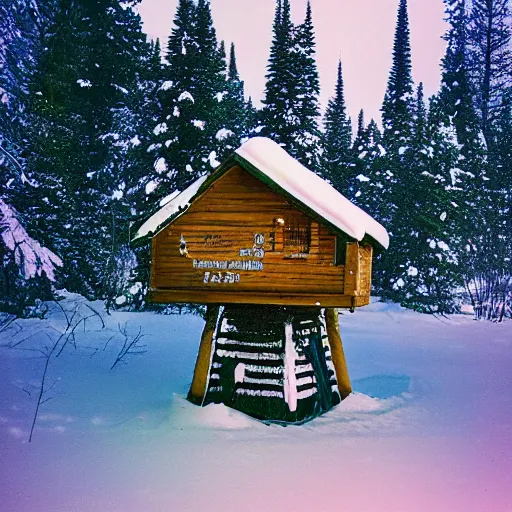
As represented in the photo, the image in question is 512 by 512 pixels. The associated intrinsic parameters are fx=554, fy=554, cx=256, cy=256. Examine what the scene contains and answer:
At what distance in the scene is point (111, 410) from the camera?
8906mm

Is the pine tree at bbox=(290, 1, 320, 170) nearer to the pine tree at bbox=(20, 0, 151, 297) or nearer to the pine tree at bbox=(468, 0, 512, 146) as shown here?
the pine tree at bbox=(20, 0, 151, 297)

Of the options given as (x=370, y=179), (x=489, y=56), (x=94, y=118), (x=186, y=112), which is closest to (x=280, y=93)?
(x=186, y=112)

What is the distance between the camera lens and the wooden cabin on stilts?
8.41 m

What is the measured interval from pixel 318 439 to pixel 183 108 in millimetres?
15698

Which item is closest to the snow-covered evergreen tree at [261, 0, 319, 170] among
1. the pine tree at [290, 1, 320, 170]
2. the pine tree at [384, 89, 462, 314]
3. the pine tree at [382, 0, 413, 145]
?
the pine tree at [290, 1, 320, 170]

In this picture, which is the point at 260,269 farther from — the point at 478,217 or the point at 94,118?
the point at 478,217

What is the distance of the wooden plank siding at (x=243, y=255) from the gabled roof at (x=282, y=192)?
25 centimetres

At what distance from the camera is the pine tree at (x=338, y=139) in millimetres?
34594

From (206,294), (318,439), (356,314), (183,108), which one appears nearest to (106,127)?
(183,108)

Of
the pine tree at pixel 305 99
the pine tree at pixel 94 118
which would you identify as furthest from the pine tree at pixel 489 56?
the pine tree at pixel 94 118

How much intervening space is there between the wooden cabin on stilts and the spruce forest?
6.88 meters

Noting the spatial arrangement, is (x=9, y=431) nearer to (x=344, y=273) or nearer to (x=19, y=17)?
(x=344, y=273)

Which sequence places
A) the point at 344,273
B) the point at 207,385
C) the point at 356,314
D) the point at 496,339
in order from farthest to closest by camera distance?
the point at 356,314 < the point at 496,339 < the point at 207,385 < the point at 344,273

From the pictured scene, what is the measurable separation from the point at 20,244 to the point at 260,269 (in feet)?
21.9
